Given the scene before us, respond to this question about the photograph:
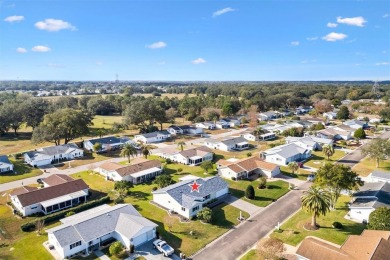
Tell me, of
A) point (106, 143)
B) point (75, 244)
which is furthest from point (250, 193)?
point (106, 143)

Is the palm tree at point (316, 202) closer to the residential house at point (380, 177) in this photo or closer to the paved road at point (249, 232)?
the paved road at point (249, 232)

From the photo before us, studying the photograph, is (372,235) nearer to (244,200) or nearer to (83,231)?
(244,200)

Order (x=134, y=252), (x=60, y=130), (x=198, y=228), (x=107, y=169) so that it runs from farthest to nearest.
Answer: (x=60, y=130) → (x=107, y=169) → (x=198, y=228) → (x=134, y=252)

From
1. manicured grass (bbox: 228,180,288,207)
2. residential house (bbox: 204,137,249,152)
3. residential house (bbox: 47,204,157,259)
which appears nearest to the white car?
residential house (bbox: 47,204,157,259)

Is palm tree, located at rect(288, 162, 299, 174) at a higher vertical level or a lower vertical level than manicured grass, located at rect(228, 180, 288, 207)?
higher

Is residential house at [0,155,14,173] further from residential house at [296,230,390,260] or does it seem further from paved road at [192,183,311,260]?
residential house at [296,230,390,260]

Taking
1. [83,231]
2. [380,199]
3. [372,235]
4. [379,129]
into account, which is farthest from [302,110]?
[83,231]

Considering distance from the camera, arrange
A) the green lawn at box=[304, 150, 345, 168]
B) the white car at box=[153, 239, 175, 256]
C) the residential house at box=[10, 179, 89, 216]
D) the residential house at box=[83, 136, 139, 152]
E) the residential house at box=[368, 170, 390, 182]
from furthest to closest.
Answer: the residential house at box=[83, 136, 139, 152] < the green lawn at box=[304, 150, 345, 168] < the residential house at box=[368, 170, 390, 182] < the residential house at box=[10, 179, 89, 216] < the white car at box=[153, 239, 175, 256]
